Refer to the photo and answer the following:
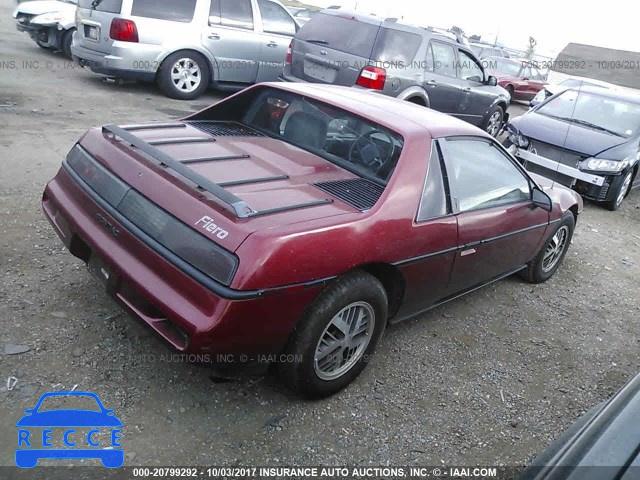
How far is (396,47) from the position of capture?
7645mm

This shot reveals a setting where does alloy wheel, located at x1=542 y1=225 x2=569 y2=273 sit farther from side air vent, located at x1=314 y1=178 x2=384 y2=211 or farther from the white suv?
the white suv

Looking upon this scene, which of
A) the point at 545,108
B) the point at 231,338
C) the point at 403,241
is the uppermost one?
the point at 545,108

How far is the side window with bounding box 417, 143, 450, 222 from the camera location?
307cm

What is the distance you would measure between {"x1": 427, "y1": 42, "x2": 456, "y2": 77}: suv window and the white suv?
9.42ft

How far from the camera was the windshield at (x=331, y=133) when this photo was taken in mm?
3229

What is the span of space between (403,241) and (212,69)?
7.17m

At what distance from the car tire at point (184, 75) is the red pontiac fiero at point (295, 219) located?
532 centimetres

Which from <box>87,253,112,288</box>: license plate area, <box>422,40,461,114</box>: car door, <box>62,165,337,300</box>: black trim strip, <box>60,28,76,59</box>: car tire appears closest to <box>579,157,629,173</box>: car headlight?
<box>422,40,461,114</box>: car door

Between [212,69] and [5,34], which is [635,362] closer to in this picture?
[212,69]

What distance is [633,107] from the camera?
814 cm

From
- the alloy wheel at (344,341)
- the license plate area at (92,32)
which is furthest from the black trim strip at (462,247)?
the license plate area at (92,32)

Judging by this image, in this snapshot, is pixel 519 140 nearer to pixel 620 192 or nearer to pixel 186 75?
pixel 620 192

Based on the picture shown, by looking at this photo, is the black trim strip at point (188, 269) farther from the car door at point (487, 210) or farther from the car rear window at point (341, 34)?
the car rear window at point (341, 34)

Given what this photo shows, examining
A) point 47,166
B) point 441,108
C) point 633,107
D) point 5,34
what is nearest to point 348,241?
point 47,166
